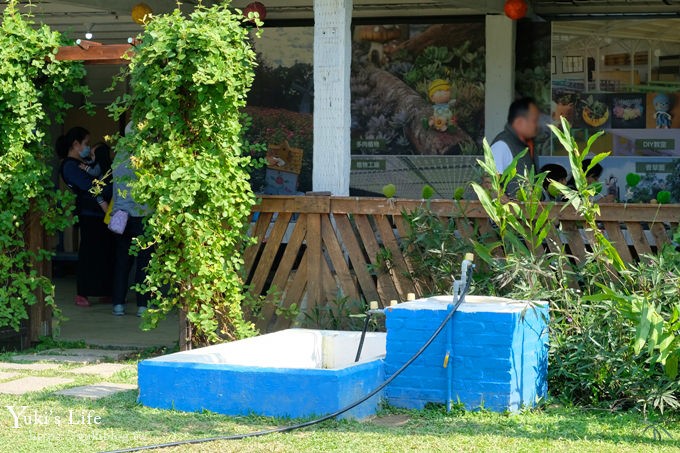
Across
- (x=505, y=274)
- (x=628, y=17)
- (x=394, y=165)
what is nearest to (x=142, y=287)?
(x=505, y=274)

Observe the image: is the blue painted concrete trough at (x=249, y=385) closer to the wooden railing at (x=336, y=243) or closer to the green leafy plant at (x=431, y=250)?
the green leafy plant at (x=431, y=250)

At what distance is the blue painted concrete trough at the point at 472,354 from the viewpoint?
6.28m

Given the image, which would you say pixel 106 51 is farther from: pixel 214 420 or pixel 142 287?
pixel 214 420

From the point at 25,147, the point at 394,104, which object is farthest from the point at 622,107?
the point at 25,147

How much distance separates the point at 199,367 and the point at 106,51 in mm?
3147

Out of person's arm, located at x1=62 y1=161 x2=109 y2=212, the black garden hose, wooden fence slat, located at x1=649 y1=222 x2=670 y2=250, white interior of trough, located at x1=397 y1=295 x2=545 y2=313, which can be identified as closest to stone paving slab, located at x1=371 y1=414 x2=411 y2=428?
the black garden hose

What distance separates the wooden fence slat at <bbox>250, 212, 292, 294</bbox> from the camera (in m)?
8.47

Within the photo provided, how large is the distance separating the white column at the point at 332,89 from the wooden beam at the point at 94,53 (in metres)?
1.48

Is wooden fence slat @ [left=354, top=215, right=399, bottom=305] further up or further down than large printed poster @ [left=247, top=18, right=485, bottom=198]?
further down

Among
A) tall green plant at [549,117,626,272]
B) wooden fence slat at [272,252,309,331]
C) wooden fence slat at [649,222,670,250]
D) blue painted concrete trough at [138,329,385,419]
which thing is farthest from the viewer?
wooden fence slat at [272,252,309,331]

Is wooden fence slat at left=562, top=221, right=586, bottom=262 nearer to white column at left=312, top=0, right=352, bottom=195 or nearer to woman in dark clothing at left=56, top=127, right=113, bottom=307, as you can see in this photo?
white column at left=312, top=0, right=352, bottom=195

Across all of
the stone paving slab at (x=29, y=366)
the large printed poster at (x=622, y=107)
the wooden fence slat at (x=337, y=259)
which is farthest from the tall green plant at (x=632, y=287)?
the large printed poster at (x=622, y=107)

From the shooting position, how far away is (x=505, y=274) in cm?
706

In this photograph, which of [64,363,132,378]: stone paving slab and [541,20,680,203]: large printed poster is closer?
[64,363,132,378]: stone paving slab
